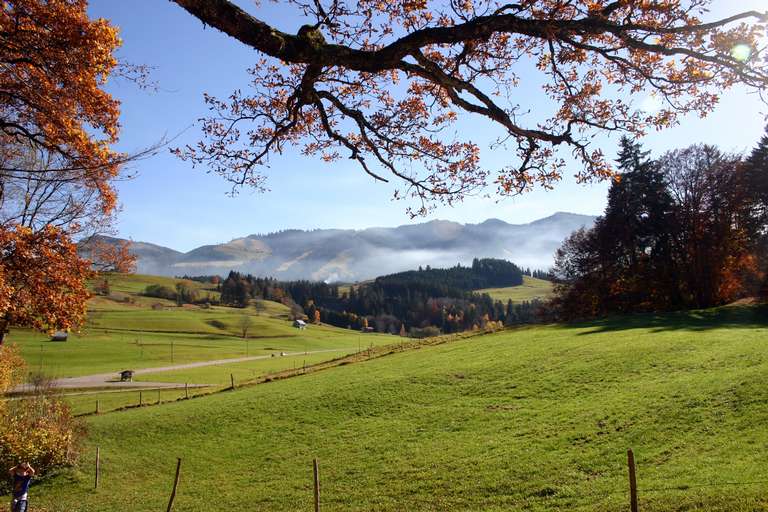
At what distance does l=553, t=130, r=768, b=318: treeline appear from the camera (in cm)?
4925

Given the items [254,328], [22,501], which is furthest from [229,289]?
[22,501]

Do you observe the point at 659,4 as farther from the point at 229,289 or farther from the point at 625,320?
the point at 229,289

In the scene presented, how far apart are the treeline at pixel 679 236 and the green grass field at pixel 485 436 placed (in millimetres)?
14298

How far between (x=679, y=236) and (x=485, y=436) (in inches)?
1675

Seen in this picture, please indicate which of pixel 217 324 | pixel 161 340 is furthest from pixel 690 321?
pixel 217 324

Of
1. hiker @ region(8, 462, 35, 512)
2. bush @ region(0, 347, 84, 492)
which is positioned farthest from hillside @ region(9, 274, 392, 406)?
hiker @ region(8, 462, 35, 512)

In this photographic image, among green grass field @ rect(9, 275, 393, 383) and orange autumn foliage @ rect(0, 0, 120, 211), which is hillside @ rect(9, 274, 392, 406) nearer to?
green grass field @ rect(9, 275, 393, 383)

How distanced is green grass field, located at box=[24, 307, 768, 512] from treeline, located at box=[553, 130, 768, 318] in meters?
14.3

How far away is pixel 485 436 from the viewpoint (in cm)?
2006

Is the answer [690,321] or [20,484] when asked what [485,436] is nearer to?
[20,484]

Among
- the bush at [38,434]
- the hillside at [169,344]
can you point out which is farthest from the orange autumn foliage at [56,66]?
the hillside at [169,344]

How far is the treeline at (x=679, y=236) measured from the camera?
49250 mm

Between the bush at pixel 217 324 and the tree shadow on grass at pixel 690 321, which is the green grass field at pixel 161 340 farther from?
the tree shadow on grass at pixel 690 321

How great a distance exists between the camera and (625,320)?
43.4 m
